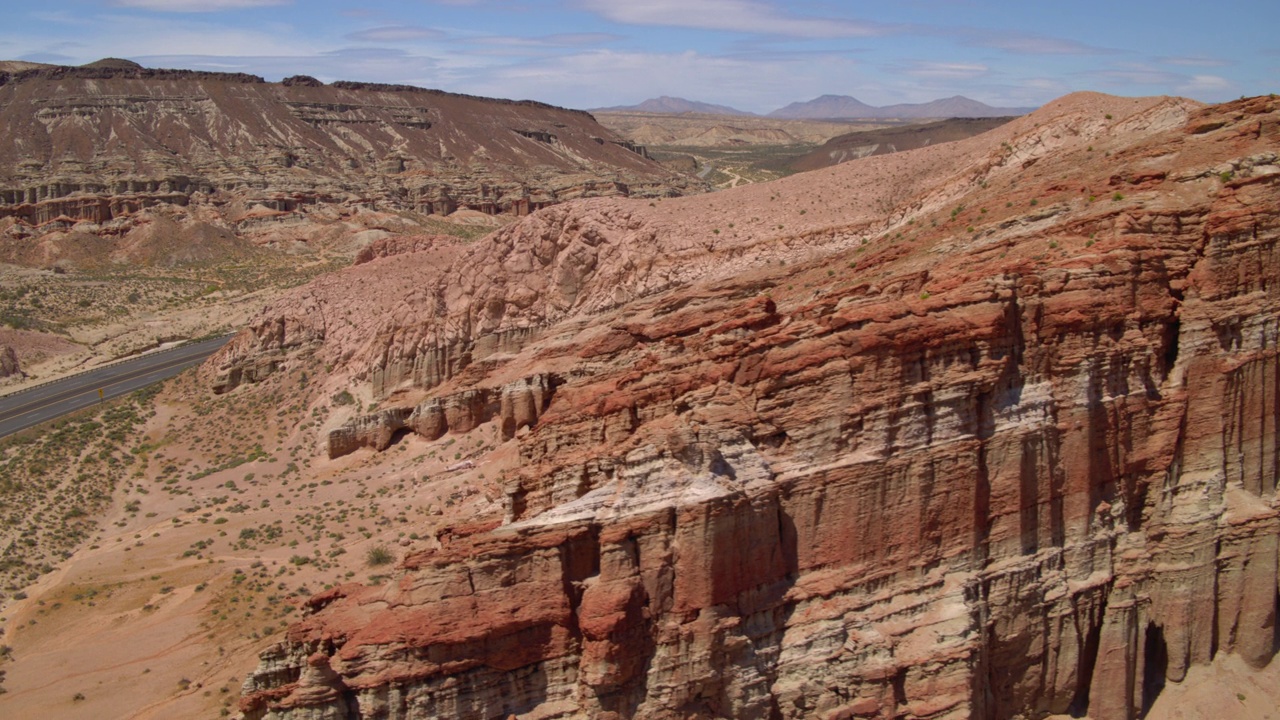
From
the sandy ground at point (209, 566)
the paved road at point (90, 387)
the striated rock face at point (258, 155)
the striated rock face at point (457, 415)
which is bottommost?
the sandy ground at point (209, 566)

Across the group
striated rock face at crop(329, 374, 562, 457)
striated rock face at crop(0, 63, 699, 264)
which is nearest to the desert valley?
striated rock face at crop(329, 374, 562, 457)

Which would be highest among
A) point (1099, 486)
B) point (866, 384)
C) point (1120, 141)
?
point (1120, 141)

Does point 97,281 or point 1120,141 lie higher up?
point 1120,141

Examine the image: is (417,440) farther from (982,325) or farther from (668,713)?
(982,325)

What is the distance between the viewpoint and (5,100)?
134 meters

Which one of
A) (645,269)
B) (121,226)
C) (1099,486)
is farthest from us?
(121,226)

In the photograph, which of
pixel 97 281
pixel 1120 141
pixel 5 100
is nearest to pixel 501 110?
pixel 5 100

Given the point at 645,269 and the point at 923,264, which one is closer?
the point at 923,264

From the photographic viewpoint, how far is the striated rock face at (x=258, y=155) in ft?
358

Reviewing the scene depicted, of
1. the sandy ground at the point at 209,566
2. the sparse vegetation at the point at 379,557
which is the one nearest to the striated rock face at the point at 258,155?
the sandy ground at the point at 209,566

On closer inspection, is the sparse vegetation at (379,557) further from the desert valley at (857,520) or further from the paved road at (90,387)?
the paved road at (90,387)

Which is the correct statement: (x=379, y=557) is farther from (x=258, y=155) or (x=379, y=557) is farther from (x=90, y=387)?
(x=258, y=155)

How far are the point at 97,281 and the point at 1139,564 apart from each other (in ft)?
295

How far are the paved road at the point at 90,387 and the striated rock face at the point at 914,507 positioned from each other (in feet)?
137
